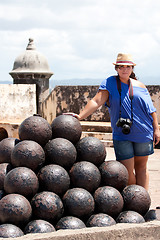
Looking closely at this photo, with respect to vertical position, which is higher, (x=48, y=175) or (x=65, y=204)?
(x=48, y=175)

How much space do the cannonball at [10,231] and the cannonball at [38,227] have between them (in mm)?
76

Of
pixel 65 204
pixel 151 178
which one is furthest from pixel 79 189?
pixel 151 178

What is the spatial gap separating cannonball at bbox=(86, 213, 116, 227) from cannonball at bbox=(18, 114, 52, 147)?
0.86 m

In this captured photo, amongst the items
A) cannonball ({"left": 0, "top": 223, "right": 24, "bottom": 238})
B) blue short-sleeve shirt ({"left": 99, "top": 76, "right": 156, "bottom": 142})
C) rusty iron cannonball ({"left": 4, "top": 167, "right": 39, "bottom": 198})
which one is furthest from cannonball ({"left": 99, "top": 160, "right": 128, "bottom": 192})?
cannonball ({"left": 0, "top": 223, "right": 24, "bottom": 238})

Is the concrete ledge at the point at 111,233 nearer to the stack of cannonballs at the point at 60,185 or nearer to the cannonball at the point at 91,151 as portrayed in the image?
the stack of cannonballs at the point at 60,185

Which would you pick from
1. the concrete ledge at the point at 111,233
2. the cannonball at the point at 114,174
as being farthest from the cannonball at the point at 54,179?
the concrete ledge at the point at 111,233

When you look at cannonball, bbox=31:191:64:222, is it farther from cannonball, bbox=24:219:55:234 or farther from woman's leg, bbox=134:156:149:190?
woman's leg, bbox=134:156:149:190

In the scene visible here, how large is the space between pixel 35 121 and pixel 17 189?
0.73m

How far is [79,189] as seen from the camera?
11.1ft

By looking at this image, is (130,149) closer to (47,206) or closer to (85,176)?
(85,176)

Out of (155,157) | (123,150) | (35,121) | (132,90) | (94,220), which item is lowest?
(155,157)

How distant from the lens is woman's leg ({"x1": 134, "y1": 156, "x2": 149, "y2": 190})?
12.9ft

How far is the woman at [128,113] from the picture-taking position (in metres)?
3.79

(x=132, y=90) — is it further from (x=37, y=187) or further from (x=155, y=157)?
(x=155, y=157)
